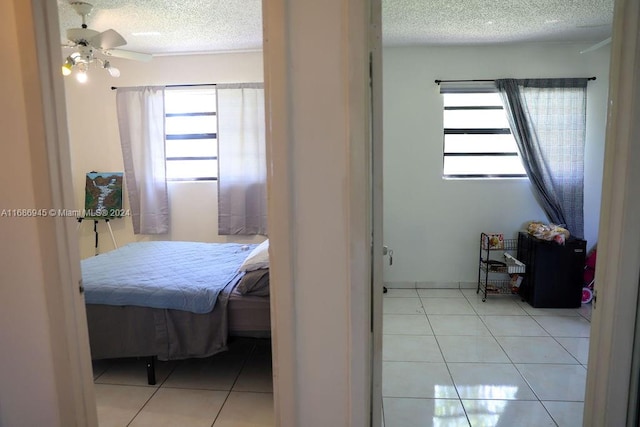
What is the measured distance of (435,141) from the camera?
4.07 metres

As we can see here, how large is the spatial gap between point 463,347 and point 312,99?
2.45 metres

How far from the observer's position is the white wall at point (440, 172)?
388 centimetres

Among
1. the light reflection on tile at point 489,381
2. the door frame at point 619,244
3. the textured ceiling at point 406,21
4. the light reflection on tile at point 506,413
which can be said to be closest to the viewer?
the door frame at point 619,244

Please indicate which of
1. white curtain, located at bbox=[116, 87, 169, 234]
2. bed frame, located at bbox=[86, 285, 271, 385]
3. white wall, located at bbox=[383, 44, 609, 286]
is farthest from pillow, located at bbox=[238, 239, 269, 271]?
white curtain, located at bbox=[116, 87, 169, 234]

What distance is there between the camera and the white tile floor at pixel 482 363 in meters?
Result: 2.12

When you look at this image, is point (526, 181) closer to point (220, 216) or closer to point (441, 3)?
point (441, 3)

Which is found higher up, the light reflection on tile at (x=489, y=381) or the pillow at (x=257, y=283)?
the pillow at (x=257, y=283)

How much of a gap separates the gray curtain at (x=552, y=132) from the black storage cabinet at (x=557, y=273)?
1.42 ft

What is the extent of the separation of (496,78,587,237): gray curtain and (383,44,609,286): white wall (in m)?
0.14

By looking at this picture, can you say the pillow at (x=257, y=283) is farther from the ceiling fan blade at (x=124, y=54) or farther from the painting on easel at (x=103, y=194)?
the painting on easel at (x=103, y=194)

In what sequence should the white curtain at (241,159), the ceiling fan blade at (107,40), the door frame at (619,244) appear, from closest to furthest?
the door frame at (619,244), the ceiling fan blade at (107,40), the white curtain at (241,159)

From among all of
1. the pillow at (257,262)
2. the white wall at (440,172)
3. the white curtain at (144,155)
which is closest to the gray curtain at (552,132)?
the white wall at (440,172)

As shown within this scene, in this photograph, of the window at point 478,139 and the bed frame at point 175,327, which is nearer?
the bed frame at point 175,327

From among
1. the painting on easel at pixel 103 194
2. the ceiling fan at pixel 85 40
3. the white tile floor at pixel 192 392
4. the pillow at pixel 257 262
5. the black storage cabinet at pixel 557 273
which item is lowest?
the white tile floor at pixel 192 392
